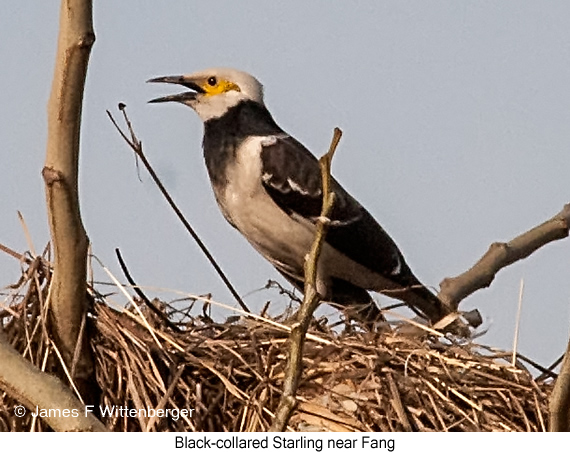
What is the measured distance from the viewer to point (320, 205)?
3.98m

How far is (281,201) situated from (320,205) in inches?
5.7

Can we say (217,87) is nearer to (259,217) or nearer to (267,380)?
(259,217)

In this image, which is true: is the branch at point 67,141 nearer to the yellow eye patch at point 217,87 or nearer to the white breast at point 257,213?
the white breast at point 257,213

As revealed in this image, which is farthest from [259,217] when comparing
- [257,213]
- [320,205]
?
[320,205]

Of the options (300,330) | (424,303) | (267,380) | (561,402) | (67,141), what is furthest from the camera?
(424,303)

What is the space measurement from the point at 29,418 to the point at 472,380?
3.30 ft

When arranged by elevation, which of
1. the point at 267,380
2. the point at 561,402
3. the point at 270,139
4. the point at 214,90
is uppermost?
the point at 214,90

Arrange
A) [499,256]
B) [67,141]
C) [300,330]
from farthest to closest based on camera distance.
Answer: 1. [499,256]
2. [67,141]
3. [300,330]

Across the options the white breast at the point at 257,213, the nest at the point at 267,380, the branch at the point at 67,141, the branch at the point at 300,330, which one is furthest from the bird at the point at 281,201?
the branch at the point at 300,330

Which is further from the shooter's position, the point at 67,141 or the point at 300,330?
the point at 67,141

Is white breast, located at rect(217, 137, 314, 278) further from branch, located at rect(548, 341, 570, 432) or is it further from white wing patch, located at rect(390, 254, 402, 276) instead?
branch, located at rect(548, 341, 570, 432)

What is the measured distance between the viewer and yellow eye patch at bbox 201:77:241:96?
4.21 metres

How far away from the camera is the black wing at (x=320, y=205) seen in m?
3.94

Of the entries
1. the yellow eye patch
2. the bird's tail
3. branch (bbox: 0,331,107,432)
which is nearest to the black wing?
the bird's tail
